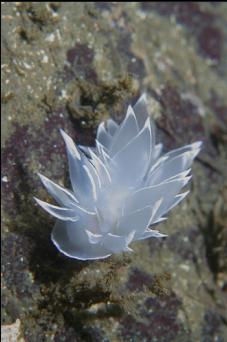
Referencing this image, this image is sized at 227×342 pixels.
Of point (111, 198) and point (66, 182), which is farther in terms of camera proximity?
point (66, 182)

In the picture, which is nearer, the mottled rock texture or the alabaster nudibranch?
the alabaster nudibranch

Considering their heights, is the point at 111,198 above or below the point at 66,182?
above

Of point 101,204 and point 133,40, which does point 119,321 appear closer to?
point 101,204

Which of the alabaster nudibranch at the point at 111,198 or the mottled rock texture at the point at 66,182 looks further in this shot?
the mottled rock texture at the point at 66,182

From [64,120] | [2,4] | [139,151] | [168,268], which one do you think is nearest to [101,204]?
[139,151]
